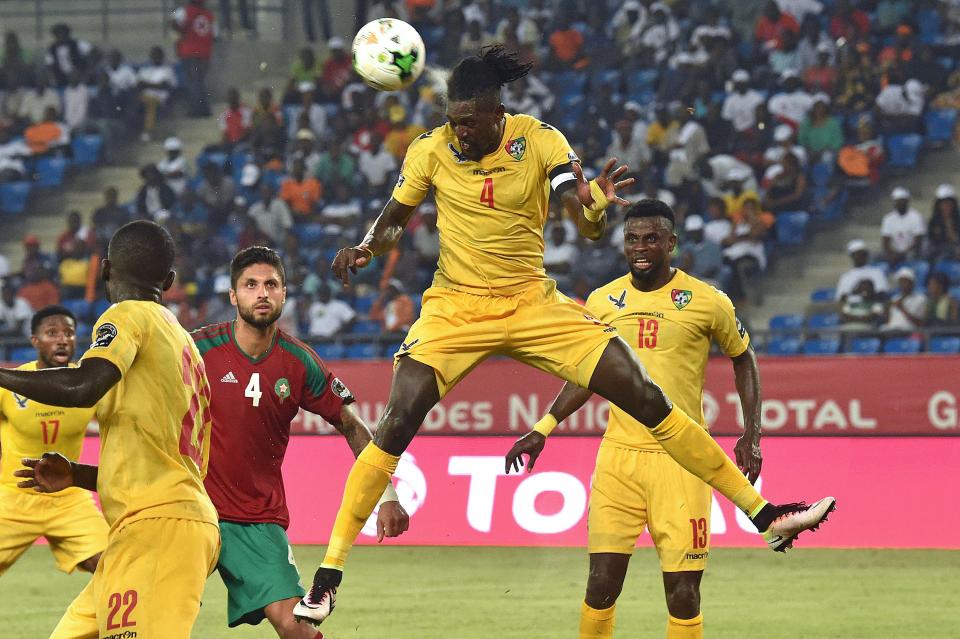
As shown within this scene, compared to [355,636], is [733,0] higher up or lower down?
higher up

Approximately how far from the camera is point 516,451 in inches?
292

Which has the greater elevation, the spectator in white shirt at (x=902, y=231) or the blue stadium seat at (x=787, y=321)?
the spectator in white shirt at (x=902, y=231)

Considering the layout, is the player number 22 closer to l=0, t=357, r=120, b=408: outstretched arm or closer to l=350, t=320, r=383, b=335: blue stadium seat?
l=0, t=357, r=120, b=408: outstretched arm

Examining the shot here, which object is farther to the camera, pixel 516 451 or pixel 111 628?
pixel 516 451

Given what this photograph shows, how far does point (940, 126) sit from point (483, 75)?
1396 cm

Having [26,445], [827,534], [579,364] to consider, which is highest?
[579,364]

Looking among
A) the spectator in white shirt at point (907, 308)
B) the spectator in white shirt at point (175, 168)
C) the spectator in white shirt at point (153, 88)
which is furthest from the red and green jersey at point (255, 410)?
the spectator in white shirt at point (153, 88)

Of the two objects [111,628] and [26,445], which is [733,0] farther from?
[111,628]

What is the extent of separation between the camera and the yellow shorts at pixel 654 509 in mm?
7148

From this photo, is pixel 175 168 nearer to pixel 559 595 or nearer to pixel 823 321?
pixel 823 321

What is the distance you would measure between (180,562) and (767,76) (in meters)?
15.9

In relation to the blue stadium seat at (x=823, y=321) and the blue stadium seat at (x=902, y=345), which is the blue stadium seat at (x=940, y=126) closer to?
the blue stadium seat at (x=823, y=321)

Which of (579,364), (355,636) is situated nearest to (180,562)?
(579,364)

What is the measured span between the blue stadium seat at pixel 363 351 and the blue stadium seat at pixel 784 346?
451cm
